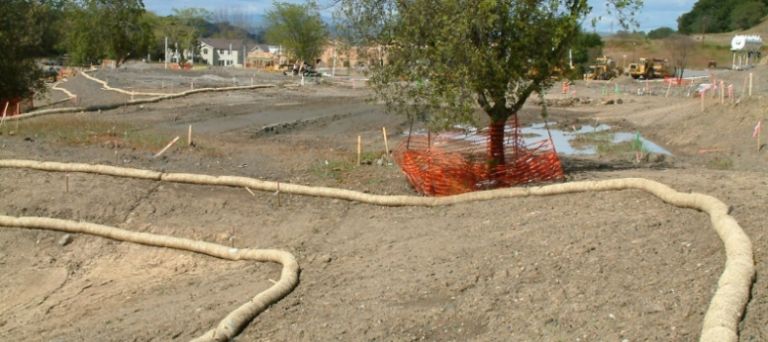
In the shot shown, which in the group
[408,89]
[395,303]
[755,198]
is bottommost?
[395,303]

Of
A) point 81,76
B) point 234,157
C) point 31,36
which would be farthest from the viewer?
point 81,76

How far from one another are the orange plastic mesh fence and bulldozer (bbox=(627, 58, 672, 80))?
54.1 m

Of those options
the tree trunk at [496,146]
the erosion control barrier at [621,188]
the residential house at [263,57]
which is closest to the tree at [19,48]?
the erosion control barrier at [621,188]

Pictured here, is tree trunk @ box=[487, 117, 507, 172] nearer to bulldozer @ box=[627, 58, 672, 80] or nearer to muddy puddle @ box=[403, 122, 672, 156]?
muddy puddle @ box=[403, 122, 672, 156]

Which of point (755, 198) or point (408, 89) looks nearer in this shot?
point (755, 198)

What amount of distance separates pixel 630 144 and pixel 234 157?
1092 centimetres

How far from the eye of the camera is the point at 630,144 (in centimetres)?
2266

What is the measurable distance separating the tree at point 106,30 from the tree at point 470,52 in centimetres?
3784

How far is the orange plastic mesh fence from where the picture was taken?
494 inches

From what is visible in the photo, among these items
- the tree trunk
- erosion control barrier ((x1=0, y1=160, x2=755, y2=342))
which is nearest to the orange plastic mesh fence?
the tree trunk

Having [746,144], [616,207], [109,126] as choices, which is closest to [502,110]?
[616,207]

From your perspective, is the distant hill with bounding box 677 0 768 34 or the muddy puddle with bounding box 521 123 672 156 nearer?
the muddy puddle with bounding box 521 123 672 156

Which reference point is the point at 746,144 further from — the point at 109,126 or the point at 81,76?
the point at 81,76

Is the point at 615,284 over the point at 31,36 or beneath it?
beneath
